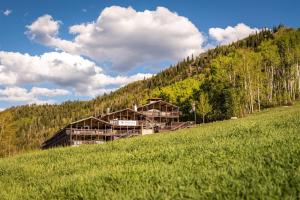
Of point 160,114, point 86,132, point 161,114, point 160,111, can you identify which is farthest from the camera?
point 160,111

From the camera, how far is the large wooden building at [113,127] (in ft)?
288

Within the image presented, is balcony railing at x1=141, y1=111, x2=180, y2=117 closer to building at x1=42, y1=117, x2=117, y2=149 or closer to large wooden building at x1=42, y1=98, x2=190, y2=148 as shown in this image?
large wooden building at x1=42, y1=98, x2=190, y2=148

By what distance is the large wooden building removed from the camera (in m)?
87.9

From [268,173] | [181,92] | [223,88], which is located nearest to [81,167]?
[268,173]

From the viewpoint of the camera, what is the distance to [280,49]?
383 feet

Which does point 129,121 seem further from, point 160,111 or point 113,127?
point 160,111

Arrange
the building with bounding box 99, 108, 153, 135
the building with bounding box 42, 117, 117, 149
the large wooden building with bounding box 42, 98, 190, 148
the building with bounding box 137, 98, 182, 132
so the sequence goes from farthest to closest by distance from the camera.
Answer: the building with bounding box 137, 98, 182, 132 → the building with bounding box 99, 108, 153, 135 → the large wooden building with bounding box 42, 98, 190, 148 → the building with bounding box 42, 117, 117, 149

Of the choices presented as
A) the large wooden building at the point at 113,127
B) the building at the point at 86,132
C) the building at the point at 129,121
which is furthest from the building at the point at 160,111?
the building at the point at 86,132

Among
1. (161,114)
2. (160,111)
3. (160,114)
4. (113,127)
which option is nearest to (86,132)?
(113,127)

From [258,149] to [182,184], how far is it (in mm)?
4535

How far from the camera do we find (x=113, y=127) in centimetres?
9600

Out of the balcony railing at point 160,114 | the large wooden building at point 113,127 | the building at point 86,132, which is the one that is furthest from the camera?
the balcony railing at point 160,114

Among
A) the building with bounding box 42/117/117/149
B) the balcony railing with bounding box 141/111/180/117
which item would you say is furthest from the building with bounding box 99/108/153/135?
the balcony railing with bounding box 141/111/180/117

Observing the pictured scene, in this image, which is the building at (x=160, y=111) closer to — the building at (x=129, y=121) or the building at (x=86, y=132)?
the building at (x=129, y=121)
